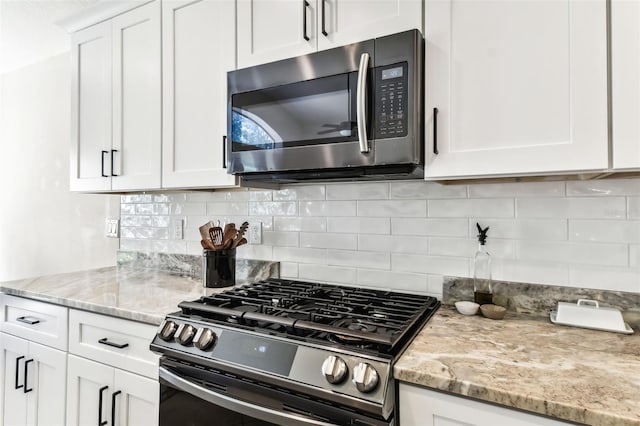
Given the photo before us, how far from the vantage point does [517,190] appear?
138 cm

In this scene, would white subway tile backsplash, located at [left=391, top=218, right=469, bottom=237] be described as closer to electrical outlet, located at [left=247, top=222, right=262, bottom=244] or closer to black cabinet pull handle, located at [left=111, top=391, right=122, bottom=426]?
electrical outlet, located at [left=247, top=222, right=262, bottom=244]

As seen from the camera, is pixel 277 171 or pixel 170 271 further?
pixel 170 271

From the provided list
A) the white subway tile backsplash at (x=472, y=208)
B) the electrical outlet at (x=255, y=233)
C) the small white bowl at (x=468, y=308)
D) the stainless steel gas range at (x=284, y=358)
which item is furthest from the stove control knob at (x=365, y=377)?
the electrical outlet at (x=255, y=233)

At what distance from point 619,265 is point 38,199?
374 cm

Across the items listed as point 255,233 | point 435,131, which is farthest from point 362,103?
point 255,233

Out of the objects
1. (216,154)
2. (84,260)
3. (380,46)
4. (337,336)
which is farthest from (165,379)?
(84,260)

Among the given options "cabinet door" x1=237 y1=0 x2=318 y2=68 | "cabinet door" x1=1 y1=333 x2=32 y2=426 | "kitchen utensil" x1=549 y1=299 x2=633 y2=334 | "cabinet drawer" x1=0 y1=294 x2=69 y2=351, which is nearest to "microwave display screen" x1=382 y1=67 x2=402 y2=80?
"cabinet door" x1=237 y1=0 x2=318 y2=68

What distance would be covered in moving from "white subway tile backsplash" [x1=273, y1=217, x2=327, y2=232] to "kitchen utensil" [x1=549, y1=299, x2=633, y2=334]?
100 cm

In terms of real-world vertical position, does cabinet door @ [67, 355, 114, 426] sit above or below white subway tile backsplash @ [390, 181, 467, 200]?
below

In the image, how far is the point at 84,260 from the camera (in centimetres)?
269

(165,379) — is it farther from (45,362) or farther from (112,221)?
(112,221)

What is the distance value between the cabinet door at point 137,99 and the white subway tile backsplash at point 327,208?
76 cm

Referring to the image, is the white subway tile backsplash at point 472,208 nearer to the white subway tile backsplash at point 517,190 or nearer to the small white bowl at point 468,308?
the white subway tile backsplash at point 517,190

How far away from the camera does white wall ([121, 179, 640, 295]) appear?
126 cm
